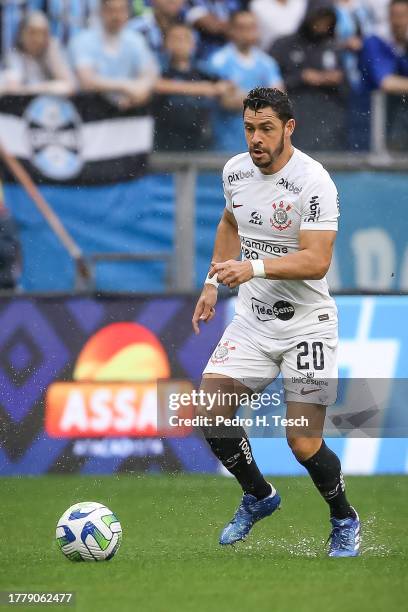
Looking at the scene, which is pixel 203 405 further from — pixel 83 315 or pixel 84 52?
pixel 84 52

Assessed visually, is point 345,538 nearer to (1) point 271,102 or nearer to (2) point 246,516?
(2) point 246,516

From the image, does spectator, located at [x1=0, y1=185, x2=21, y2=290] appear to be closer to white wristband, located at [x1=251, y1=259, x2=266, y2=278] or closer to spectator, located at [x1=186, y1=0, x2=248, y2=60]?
spectator, located at [x1=186, y1=0, x2=248, y2=60]

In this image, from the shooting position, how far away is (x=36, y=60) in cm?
1162

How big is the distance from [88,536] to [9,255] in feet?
16.3

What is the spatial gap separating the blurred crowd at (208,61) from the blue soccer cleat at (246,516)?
17.2 feet

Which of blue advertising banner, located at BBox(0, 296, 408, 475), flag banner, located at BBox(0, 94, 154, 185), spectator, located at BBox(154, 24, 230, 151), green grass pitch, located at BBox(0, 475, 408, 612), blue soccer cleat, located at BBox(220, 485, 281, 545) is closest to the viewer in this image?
green grass pitch, located at BBox(0, 475, 408, 612)

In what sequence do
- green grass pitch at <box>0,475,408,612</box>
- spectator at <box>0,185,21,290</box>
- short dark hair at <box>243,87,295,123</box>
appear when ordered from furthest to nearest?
spectator at <box>0,185,21,290</box>, short dark hair at <box>243,87,295,123</box>, green grass pitch at <box>0,475,408,612</box>

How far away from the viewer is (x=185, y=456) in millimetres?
9828

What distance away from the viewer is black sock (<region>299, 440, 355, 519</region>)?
21.6ft

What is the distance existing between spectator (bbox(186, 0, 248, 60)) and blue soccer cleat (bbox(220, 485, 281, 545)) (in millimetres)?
6226

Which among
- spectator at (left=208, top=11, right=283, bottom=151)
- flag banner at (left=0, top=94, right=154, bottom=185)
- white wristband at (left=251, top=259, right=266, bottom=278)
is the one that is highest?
spectator at (left=208, top=11, right=283, bottom=151)

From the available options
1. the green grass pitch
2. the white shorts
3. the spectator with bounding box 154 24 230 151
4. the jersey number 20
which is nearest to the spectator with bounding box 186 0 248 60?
the spectator with bounding box 154 24 230 151

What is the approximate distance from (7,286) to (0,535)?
3.64 metres

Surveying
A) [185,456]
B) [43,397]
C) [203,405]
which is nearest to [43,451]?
[43,397]
